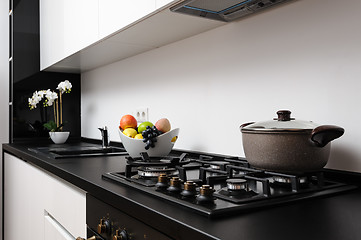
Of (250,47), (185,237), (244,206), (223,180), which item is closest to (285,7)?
(250,47)

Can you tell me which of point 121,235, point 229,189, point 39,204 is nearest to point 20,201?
point 39,204

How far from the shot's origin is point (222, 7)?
1229mm

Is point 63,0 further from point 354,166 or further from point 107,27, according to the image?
point 354,166

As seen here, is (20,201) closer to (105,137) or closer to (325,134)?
(105,137)

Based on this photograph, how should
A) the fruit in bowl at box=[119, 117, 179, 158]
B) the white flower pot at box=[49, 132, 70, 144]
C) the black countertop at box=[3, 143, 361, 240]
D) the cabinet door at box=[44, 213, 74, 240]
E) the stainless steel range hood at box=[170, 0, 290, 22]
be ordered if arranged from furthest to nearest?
the white flower pot at box=[49, 132, 70, 144] → the fruit in bowl at box=[119, 117, 179, 158] → the cabinet door at box=[44, 213, 74, 240] → the stainless steel range hood at box=[170, 0, 290, 22] → the black countertop at box=[3, 143, 361, 240]

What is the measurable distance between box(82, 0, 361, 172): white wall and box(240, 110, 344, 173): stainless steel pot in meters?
0.16

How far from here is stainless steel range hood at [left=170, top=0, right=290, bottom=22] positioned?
45.3 inches

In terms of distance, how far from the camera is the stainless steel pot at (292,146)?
0.85m

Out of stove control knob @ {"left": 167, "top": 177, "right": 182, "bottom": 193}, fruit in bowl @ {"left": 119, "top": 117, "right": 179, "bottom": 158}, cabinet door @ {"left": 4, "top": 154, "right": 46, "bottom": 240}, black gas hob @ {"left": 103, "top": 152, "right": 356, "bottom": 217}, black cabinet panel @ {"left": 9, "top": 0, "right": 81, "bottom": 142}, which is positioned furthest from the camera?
black cabinet panel @ {"left": 9, "top": 0, "right": 81, "bottom": 142}

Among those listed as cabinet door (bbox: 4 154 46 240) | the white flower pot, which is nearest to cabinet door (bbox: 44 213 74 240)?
cabinet door (bbox: 4 154 46 240)

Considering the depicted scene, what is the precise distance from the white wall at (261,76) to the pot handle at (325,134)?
0.54 ft

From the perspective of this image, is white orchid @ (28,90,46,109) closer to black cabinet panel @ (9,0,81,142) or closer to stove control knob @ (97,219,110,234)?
black cabinet panel @ (9,0,81,142)

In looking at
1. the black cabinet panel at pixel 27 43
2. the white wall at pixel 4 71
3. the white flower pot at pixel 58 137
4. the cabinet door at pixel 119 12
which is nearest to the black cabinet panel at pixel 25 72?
the black cabinet panel at pixel 27 43

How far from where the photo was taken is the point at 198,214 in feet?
2.15
